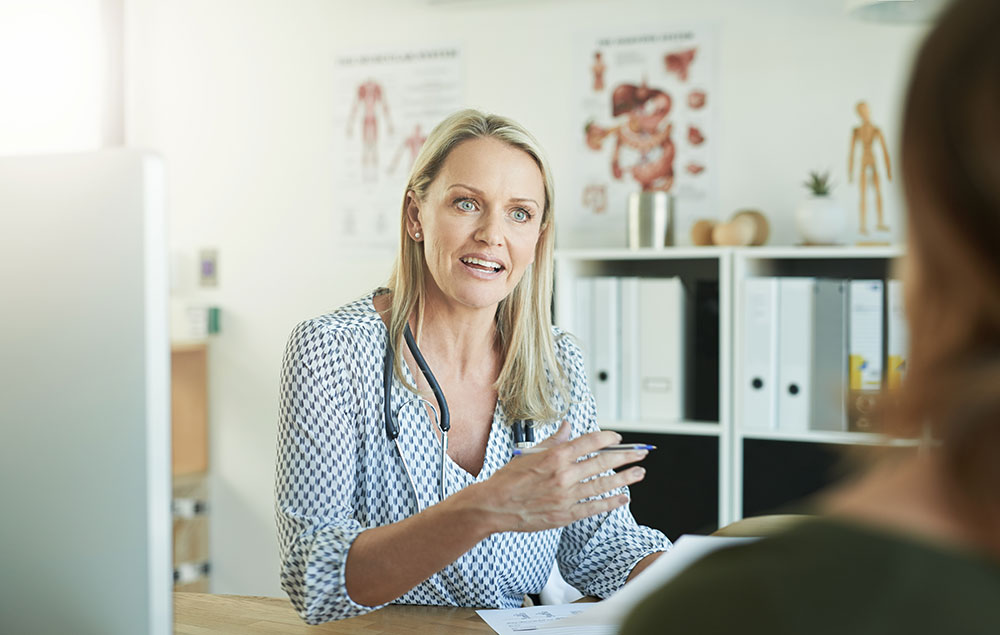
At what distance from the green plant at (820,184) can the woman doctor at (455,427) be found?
1189 mm

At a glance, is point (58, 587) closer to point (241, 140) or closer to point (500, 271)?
point (500, 271)

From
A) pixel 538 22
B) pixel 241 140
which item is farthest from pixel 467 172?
pixel 241 140

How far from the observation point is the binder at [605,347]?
2.61 meters

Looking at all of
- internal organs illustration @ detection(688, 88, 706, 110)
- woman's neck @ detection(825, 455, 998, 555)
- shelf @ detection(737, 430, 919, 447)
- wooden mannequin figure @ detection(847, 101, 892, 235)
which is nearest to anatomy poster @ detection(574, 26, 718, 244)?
internal organs illustration @ detection(688, 88, 706, 110)

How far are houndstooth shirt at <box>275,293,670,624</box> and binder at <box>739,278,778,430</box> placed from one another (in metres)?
1.05

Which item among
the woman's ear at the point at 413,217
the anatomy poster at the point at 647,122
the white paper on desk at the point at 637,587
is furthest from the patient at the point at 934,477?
the anatomy poster at the point at 647,122

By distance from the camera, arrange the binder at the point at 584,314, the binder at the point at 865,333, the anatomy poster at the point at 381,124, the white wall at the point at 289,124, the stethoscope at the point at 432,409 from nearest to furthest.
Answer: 1. the stethoscope at the point at 432,409
2. the binder at the point at 865,333
3. the binder at the point at 584,314
4. the white wall at the point at 289,124
5. the anatomy poster at the point at 381,124

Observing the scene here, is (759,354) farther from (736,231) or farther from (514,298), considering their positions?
(514,298)

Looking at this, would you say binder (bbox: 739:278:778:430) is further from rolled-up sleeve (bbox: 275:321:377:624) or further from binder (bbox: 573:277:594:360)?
rolled-up sleeve (bbox: 275:321:377:624)

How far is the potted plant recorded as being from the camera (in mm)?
2564

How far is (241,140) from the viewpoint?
353 centimetres

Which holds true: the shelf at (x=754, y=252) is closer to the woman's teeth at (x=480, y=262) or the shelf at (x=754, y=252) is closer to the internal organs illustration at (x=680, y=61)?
the internal organs illustration at (x=680, y=61)

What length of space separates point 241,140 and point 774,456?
216cm

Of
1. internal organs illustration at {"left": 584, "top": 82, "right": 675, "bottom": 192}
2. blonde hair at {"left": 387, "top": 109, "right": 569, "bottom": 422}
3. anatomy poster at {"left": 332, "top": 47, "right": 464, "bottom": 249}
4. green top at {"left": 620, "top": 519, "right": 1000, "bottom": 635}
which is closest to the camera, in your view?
green top at {"left": 620, "top": 519, "right": 1000, "bottom": 635}
